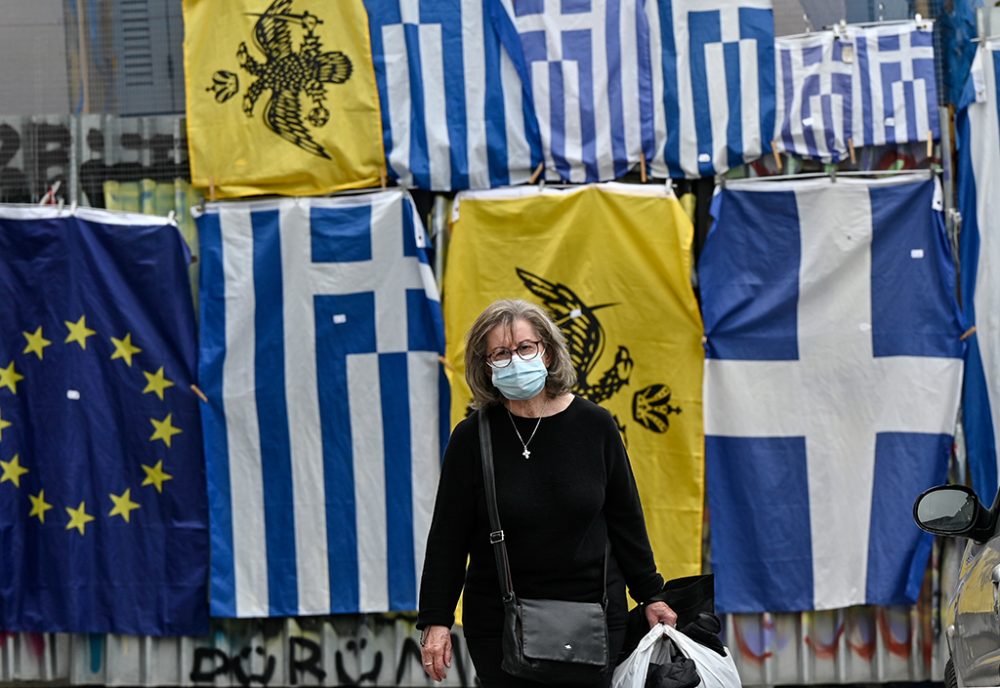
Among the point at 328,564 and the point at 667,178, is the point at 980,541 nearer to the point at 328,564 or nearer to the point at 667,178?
the point at 667,178

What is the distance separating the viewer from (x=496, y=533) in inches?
157

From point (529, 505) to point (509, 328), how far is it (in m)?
0.56

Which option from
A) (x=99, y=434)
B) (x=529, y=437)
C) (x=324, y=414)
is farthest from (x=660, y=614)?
(x=99, y=434)

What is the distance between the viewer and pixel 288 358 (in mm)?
7527

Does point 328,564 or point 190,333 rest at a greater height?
point 190,333

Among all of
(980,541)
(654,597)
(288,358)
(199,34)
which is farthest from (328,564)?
(980,541)

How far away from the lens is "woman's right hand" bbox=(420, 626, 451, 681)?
13.2 feet

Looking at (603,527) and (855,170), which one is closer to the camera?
(603,527)

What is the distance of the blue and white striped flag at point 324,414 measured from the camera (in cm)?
749

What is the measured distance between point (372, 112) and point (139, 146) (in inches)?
55.2

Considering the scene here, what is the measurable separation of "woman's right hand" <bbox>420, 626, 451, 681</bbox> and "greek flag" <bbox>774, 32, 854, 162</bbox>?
14.2ft

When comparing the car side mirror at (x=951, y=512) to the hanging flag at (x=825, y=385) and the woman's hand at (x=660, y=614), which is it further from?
the hanging flag at (x=825, y=385)

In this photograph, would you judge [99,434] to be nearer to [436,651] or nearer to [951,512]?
[436,651]

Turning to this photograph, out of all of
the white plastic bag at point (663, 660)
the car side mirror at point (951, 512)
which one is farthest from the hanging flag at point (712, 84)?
the white plastic bag at point (663, 660)
